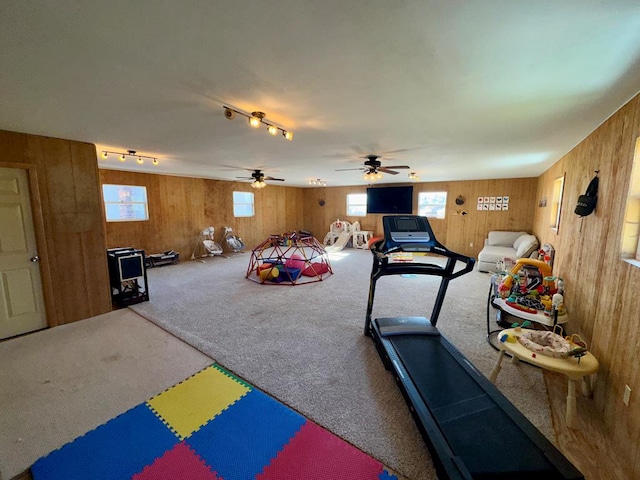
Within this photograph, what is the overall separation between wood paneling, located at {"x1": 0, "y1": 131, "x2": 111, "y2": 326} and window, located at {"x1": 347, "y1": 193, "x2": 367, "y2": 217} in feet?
24.7

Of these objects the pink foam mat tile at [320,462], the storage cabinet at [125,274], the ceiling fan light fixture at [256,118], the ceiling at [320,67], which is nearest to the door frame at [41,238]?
the ceiling at [320,67]

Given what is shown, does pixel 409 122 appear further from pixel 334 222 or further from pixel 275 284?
pixel 334 222

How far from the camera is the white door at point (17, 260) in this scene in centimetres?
300

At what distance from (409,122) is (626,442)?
286 centimetres

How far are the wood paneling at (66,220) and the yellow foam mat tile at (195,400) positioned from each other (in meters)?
2.51

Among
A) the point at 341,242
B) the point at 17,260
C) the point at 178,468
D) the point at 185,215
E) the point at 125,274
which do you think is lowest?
the point at 178,468

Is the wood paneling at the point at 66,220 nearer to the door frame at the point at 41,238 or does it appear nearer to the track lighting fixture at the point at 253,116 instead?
the door frame at the point at 41,238

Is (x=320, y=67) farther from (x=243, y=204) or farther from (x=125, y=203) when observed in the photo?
(x=243, y=204)

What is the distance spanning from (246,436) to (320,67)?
250 centimetres

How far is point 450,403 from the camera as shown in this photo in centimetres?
180

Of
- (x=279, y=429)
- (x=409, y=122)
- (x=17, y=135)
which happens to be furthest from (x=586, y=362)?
(x=17, y=135)

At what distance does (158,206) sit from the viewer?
6.76 metres

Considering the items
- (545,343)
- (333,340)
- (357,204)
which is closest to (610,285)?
(545,343)

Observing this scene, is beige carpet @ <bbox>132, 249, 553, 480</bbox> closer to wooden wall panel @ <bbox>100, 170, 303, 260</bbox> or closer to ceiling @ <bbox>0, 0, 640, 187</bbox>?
wooden wall panel @ <bbox>100, 170, 303, 260</bbox>
